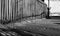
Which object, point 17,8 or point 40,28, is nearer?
point 40,28

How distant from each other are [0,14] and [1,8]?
0.39 feet

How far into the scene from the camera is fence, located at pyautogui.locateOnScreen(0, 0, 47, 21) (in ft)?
6.23

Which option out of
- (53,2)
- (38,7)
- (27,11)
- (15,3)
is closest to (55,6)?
(53,2)

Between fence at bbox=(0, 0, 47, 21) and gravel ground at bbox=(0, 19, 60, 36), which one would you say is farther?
fence at bbox=(0, 0, 47, 21)

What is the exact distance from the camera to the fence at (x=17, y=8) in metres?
1.90

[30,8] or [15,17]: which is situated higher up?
[30,8]

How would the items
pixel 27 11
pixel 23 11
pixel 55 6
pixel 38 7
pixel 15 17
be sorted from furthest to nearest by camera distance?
pixel 55 6 < pixel 38 7 < pixel 27 11 < pixel 23 11 < pixel 15 17

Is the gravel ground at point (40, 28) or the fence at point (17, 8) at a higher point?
the fence at point (17, 8)

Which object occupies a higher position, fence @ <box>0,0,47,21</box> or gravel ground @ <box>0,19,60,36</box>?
fence @ <box>0,0,47,21</box>

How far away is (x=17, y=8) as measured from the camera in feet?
7.56

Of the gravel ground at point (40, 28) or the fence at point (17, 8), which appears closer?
the gravel ground at point (40, 28)

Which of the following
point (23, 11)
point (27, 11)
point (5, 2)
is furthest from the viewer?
point (27, 11)

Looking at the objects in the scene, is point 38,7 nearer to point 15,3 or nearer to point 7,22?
point 15,3

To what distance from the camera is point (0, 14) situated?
1812mm
